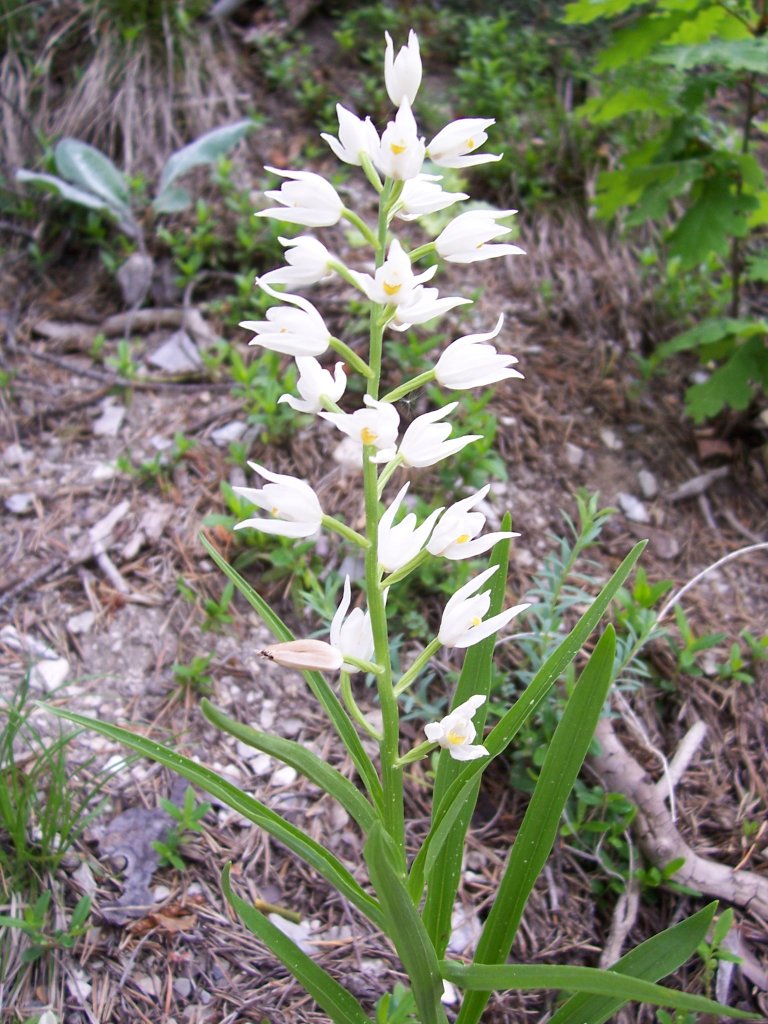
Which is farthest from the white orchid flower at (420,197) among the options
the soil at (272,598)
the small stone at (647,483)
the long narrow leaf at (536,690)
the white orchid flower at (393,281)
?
the small stone at (647,483)

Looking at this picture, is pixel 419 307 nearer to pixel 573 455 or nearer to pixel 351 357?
pixel 351 357

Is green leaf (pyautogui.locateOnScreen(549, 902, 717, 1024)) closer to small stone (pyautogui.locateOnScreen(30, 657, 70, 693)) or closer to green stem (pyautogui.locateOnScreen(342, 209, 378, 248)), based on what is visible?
green stem (pyautogui.locateOnScreen(342, 209, 378, 248))

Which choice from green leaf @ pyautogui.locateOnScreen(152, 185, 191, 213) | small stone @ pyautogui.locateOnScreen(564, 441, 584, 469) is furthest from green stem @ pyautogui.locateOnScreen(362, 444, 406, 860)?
green leaf @ pyautogui.locateOnScreen(152, 185, 191, 213)

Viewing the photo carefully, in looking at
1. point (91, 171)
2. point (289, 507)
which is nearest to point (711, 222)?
point (289, 507)

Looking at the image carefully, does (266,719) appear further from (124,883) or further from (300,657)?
(300,657)

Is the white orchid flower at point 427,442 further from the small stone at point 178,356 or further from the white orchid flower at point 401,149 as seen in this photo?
the small stone at point 178,356

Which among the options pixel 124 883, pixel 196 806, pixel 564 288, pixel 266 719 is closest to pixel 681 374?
pixel 564 288
